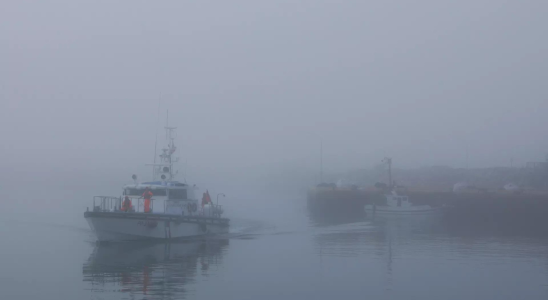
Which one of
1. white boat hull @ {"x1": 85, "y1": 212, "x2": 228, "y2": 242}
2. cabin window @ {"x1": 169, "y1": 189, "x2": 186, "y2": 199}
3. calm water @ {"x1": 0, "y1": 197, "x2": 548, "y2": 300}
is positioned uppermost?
cabin window @ {"x1": 169, "y1": 189, "x2": 186, "y2": 199}

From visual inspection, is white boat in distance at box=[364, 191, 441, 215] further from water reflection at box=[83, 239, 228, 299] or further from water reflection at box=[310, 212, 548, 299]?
water reflection at box=[83, 239, 228, 299]

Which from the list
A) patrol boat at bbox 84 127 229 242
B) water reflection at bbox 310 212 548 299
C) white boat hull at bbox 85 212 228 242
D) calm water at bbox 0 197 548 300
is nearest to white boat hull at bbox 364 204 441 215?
water reflection at bbox 310 212 548 299

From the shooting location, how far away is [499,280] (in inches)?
695

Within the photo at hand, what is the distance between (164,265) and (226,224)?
10513mm

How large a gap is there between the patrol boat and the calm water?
1.90 feet

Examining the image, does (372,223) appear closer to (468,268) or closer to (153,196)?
(153,196)

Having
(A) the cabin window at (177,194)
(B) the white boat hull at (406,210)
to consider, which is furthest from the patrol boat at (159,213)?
(B) the white boat hull at (406,210)

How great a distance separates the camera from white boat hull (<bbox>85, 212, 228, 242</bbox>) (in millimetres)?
25016

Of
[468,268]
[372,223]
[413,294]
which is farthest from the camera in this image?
[372,223]

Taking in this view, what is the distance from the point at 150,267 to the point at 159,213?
698 centimetres

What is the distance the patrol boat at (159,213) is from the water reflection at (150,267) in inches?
22.5

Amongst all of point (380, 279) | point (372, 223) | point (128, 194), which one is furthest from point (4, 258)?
point (372, 223)

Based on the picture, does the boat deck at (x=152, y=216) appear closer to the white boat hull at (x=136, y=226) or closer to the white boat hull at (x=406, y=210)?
the white boat hull at (x=136, y=226)

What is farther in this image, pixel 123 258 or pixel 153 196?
Answer: pixel 153 196
